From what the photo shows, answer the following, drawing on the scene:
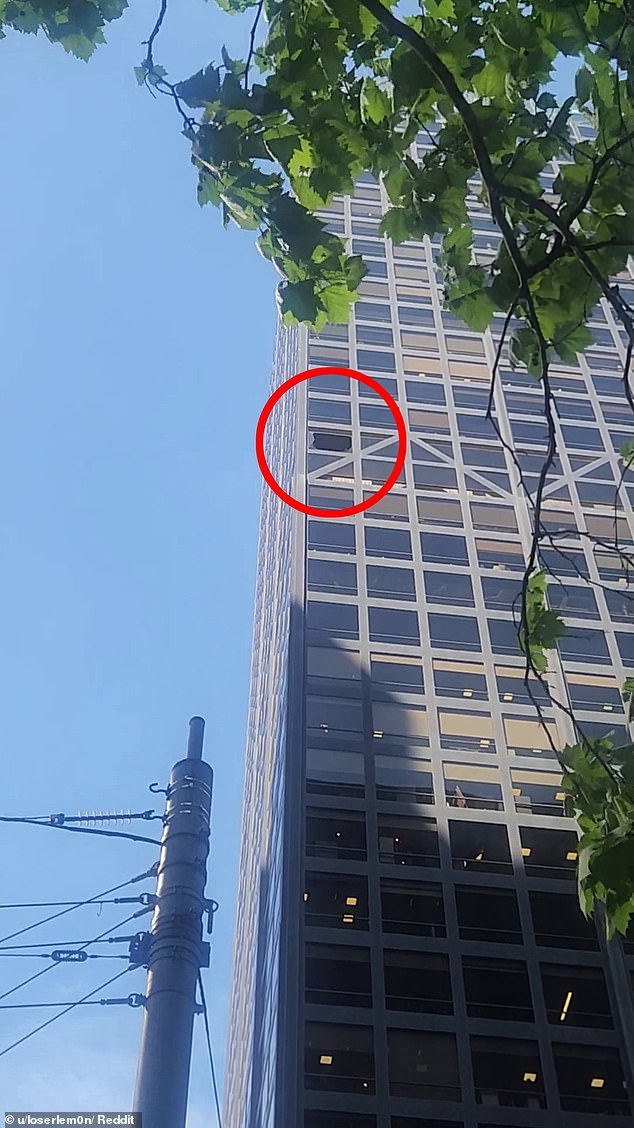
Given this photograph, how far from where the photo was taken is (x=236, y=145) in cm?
Result: 371

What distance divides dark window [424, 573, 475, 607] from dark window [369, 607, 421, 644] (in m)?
1.14

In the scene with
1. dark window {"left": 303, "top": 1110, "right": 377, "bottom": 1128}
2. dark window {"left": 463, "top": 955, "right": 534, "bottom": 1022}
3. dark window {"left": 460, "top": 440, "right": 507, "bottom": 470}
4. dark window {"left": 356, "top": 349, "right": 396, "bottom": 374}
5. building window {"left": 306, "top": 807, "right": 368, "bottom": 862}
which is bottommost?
dark window {"left": 303, "top": 1110, "right": 377, "bottom": 1128}

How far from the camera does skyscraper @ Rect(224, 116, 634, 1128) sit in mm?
20781

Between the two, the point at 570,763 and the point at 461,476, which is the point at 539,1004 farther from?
the point at 570,763

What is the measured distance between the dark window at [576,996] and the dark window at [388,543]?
12.4 meters

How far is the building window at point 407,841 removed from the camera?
23.9 m

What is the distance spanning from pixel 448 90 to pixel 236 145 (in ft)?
3.37

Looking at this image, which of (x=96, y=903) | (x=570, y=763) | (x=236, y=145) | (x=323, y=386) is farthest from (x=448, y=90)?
(x=323, y=386)

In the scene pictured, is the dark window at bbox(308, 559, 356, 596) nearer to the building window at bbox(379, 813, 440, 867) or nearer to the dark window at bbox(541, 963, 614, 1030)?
the building window at bbox(379, 813, 440, 867)

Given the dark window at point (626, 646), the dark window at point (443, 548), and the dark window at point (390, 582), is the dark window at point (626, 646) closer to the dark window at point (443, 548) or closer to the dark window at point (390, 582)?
the dark window at point (443, 548)

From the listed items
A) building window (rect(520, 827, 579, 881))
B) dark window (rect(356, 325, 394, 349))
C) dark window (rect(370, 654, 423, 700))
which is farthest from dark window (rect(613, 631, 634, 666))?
dark window (rect(356, 325, 394, 349))

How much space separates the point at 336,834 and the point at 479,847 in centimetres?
327

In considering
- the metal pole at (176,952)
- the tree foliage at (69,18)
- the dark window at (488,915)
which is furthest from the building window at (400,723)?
the tree foliage at (69,18)

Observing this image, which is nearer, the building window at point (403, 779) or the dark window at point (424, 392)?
the building window at point (403, 779)
